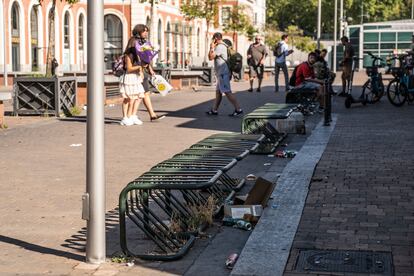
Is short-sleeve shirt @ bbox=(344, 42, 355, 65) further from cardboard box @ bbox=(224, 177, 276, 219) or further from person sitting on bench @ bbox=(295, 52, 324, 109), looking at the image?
cardboard box @ bbox=(224, 177, 276, 219)

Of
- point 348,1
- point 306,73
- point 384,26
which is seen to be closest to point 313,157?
point 306,73

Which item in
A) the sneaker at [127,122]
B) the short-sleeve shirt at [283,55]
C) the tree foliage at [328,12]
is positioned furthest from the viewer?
the tree foliage at [328,12]

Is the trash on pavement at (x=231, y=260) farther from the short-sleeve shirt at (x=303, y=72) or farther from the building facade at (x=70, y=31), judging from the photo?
the building facade at (x=70, y=31)

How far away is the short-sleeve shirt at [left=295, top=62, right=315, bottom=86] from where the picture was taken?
18703mm

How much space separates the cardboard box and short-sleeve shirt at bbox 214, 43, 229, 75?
987 centimetres

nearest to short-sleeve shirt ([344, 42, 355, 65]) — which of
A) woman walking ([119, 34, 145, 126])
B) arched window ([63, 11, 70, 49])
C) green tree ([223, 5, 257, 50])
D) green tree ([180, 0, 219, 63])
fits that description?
woman walking ([119, 34, 145, 126])

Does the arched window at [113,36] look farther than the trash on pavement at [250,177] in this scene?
Yes

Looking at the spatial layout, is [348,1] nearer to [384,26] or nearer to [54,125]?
[384,26]

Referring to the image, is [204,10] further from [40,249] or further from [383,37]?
[40,249]

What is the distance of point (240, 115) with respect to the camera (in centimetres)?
1783

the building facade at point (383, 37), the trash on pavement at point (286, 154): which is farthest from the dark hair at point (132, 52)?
the building facade at point (383, 37)

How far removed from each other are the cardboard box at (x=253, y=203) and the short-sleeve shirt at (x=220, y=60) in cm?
987

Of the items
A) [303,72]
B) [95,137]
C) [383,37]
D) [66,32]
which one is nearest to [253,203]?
[95,137]

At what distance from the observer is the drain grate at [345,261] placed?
5297mm
